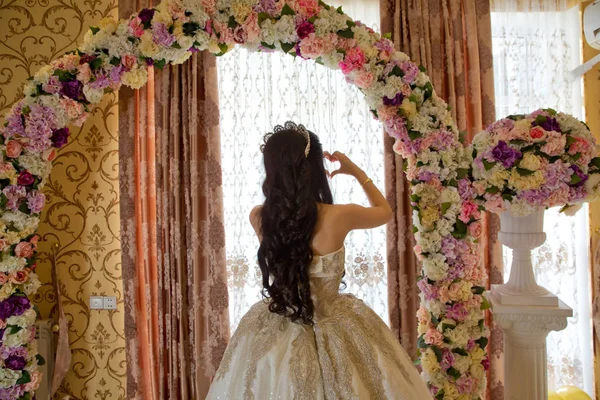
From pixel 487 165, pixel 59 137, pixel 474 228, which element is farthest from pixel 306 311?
pixel 59 137

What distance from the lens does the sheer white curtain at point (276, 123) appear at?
302 cm

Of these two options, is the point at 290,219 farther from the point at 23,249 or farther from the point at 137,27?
the point at 23,249

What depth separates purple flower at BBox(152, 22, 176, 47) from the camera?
220 centimetres

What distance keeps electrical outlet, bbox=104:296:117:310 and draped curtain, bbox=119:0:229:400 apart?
19cm

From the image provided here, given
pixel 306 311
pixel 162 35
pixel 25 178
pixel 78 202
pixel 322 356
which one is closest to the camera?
pixel 322 356

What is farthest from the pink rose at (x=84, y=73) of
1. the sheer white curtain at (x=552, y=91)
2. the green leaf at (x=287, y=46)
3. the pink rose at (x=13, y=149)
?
the sheer white curtain at (x=552, y=91)

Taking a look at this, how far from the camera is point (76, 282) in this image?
3.13 m

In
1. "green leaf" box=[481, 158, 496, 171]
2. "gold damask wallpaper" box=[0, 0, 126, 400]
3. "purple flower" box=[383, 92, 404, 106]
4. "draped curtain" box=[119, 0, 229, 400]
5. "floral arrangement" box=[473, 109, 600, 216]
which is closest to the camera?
"floral arrangement" box=[473, 109, 600, 216]

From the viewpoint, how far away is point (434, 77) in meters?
3.01

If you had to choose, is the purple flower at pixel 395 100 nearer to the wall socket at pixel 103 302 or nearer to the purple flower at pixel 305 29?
the purple flower at pixel 305 29

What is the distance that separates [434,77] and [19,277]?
263 cm

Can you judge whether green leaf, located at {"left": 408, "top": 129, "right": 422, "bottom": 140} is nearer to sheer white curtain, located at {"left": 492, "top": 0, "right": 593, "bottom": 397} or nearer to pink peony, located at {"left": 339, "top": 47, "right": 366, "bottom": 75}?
pink peony, located at {"left": 339, "top": 47, "right": 366, "bottom": 75}

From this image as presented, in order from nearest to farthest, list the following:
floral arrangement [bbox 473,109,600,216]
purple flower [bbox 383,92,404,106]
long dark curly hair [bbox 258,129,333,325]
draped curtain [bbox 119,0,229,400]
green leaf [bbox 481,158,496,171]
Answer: long dark curly hair [bbox 258,129,333,325] → floral arrangement [bbox 473,109,600,216] → green leaf [bbox 481,158,496,171] → purple flower [bbox 383,92,404,106] → draped curtain [bbox 119,0,229,400]

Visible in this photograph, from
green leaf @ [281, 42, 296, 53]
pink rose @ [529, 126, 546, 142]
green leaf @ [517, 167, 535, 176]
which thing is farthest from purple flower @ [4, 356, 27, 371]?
pink rose @ [529, 126, 546, 142]
